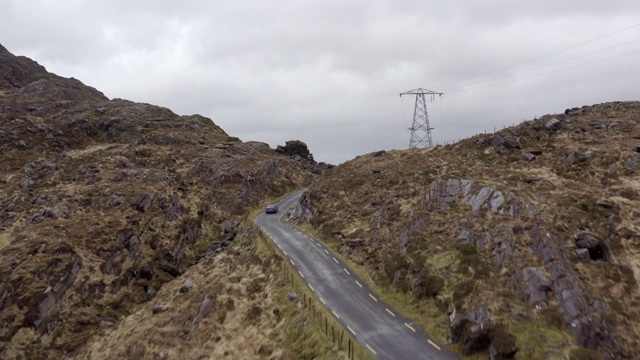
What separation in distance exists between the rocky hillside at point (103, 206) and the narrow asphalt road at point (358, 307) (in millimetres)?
7371

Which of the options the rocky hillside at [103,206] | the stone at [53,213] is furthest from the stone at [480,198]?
the stone at [53,213]

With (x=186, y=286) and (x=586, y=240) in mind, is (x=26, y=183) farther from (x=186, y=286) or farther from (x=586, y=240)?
(x=586, y=240)

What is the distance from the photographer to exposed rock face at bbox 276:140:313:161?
347 feet

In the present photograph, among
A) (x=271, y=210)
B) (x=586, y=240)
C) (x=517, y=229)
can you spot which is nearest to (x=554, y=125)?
(x=517, y=229)

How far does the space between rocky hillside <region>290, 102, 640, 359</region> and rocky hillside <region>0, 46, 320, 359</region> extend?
51.9 feet

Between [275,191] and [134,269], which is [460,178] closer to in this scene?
[134,269]

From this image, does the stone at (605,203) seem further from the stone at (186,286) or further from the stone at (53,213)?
the stone at (53,213)

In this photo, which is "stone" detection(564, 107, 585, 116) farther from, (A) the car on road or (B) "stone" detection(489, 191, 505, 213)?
(A) the car on road

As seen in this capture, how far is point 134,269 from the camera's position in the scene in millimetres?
42469

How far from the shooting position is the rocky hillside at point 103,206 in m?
35.0

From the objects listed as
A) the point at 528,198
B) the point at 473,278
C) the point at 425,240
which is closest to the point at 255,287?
the point at 425,240

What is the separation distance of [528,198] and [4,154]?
78.6 meters

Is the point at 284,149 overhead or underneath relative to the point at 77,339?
overhead

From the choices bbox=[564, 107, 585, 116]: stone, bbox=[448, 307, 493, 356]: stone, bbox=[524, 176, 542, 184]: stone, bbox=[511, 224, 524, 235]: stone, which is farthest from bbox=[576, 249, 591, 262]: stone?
bbox=[564, 107, 585, 116]: stone
